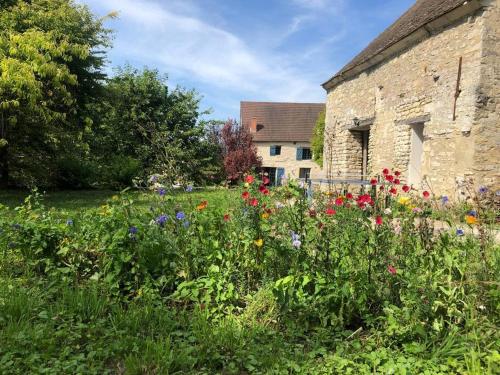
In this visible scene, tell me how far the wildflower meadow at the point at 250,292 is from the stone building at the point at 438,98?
252 cm

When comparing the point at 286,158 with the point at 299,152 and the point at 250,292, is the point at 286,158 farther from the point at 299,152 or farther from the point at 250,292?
the point at 250,292

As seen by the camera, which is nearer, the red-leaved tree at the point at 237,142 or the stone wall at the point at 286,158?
the red-leaved tree at the point at 237,142

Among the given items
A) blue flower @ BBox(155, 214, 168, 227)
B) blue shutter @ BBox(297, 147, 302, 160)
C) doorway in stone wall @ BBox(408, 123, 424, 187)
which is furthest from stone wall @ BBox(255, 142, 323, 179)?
blue flower @ BBox(155, 214, 168, 227)

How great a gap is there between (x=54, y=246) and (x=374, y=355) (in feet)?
Answer: 8.74

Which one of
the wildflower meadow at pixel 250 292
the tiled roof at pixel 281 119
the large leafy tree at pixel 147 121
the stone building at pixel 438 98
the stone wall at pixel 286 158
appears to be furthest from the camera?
the tiled roof at pixel 281 119

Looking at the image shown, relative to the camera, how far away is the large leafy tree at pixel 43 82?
9.03m

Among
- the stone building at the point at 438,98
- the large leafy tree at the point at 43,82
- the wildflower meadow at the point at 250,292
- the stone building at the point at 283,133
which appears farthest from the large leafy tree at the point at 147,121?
the wildflower meadow at the point at 250,292

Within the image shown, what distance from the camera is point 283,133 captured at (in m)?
36.0

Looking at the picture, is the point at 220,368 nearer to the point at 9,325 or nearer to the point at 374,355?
the point at 374,355

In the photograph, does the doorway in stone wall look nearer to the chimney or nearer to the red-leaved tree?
the red-leaved tree

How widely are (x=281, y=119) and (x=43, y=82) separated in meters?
28.3

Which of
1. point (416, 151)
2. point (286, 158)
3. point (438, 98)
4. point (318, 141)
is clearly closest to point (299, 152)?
point (286, 158)

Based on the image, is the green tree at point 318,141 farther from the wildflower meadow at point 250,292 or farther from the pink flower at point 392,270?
the pink flower at point 392,270

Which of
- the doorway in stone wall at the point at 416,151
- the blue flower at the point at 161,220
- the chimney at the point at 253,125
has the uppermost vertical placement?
the chimney at the point at 253,125
